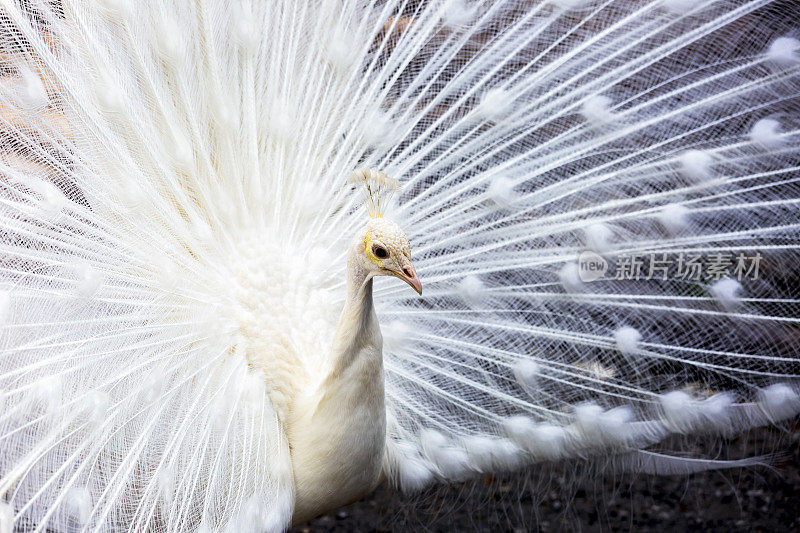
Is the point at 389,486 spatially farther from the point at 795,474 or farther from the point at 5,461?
the point at 795,474

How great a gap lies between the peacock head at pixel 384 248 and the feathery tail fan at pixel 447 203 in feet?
1.40

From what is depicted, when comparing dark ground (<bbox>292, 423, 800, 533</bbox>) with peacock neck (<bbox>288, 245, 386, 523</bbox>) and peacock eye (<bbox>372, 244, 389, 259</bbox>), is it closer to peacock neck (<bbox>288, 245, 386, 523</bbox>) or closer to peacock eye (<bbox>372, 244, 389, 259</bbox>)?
peacock neck (<bbox>288, 245, 386, 523</bbox>)

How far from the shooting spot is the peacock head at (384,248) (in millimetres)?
1303

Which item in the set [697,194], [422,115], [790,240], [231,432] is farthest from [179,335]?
[790,240]

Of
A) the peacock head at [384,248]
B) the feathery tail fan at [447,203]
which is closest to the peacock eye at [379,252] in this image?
the peacock head at [384,248]

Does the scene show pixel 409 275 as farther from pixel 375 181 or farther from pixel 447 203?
pixel 447 203

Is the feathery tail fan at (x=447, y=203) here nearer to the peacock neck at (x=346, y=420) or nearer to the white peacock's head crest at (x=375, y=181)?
the peacock neck at (x=346, y=420)

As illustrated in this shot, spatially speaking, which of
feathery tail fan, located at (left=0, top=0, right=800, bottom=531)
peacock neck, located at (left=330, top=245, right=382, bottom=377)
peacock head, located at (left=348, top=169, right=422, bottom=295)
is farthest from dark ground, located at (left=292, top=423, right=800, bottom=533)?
peacock head, located at (left=348, top=169, right=422, bottom=295)

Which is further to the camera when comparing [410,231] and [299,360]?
[410,231]

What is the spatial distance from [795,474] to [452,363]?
1526mm

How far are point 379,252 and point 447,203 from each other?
567mm

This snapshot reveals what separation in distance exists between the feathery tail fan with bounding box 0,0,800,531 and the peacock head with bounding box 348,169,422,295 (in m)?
0.43

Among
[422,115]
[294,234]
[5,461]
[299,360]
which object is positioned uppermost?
[422,115]

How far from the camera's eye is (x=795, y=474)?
2.64 meters
